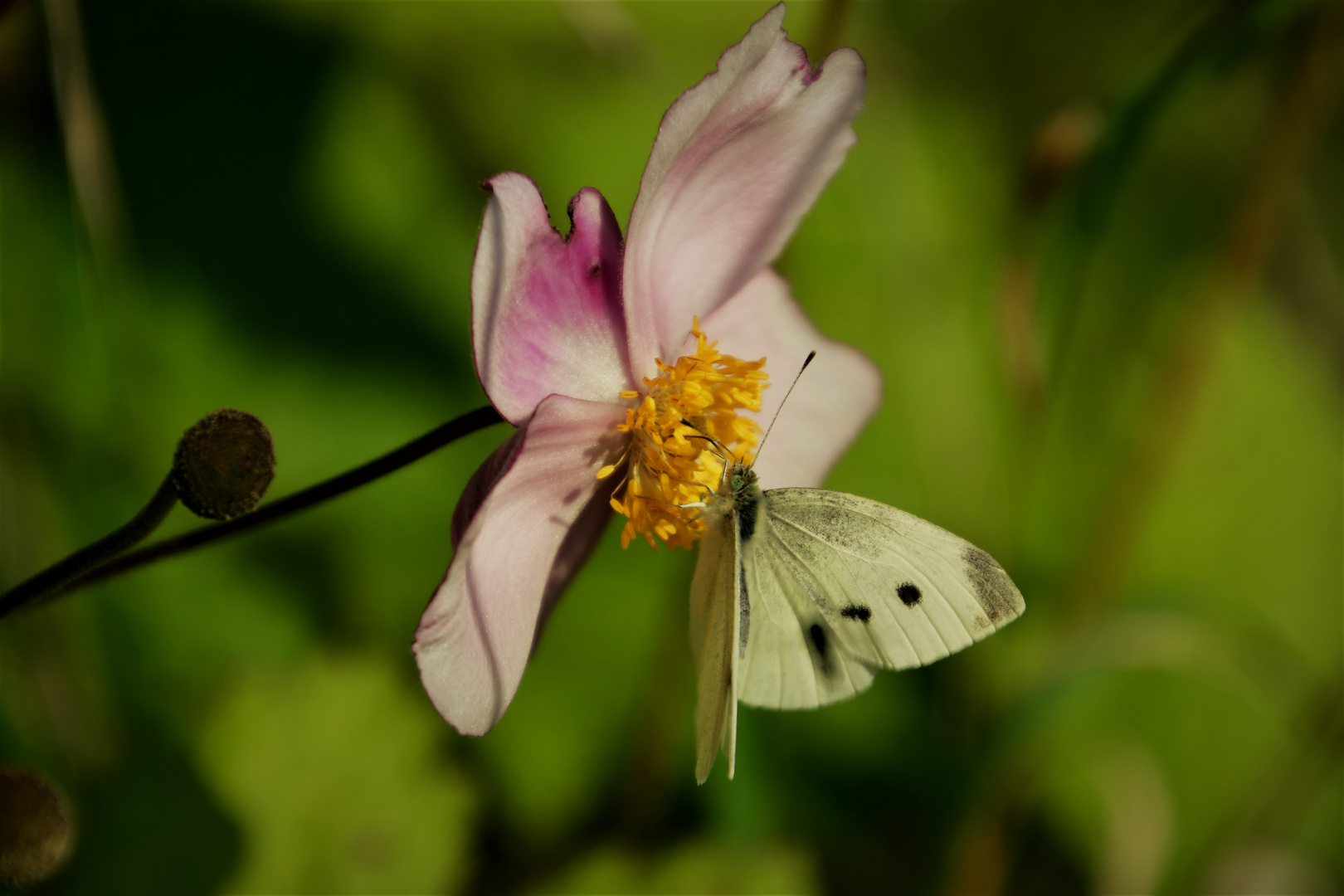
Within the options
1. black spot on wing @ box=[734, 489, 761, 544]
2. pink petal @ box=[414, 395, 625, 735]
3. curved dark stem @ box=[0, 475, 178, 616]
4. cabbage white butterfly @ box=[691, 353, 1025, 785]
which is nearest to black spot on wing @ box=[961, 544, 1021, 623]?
cabbage white butterfly @ box=[691, 353, 1025, 785]

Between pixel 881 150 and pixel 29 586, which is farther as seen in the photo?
pixel 881 150

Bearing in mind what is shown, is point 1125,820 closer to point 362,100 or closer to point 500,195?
point 500,195

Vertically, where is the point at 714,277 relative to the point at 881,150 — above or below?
below

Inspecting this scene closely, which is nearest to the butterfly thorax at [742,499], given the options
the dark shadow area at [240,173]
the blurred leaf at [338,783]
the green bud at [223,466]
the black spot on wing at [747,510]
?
the black spot on wing at [747,510]

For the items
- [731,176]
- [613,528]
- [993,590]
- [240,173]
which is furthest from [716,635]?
[240,173]

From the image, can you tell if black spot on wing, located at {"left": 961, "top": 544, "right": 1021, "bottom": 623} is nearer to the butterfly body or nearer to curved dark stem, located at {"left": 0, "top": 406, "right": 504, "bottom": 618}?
the butterfly body

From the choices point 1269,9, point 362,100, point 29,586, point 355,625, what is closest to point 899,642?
point 29,586
